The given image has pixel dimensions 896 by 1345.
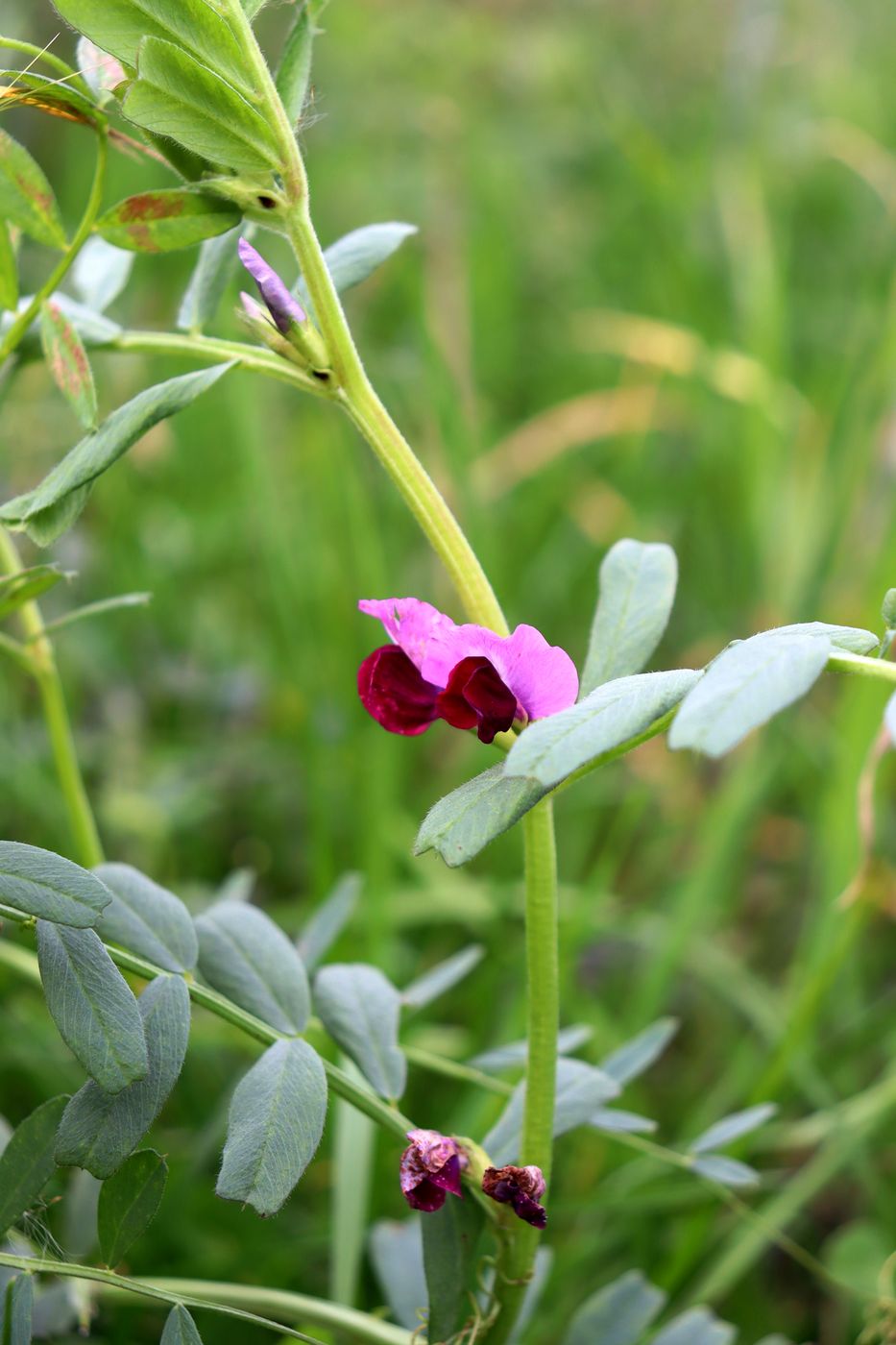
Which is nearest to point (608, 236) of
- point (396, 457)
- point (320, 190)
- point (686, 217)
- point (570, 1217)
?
point (686, 217)

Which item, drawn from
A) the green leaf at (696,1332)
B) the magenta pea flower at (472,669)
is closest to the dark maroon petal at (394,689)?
the magenta pea flower at (472,669)

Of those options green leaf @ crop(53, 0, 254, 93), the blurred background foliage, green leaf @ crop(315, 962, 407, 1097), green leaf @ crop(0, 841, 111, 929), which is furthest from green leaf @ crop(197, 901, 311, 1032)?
green leaf @ crop(53, 0, 254, 93)

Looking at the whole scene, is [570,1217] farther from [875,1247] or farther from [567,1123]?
[567,1123]

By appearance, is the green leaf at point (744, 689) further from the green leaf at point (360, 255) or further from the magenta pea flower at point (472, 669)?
the green leaf at point (360, 255)

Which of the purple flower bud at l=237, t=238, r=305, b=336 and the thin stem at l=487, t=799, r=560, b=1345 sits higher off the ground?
the purple flower bud at l=237, t=238, r=305, b=336

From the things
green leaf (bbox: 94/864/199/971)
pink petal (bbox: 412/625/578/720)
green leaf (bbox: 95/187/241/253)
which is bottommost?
green leaf (bbox: 94/864/199/971)

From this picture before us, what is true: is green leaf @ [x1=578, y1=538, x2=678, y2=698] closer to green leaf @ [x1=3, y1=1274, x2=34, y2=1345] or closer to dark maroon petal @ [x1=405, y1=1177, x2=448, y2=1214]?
dark maroon petal @ [x1=405, y1=1177, x2=448, y2=1214]

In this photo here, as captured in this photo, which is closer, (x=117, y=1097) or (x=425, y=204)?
(x=117, y=1097)
